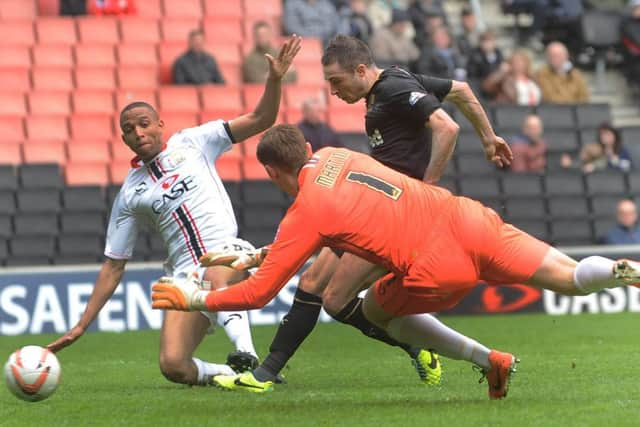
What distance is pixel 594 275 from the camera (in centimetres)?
785

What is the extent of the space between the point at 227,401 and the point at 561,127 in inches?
485

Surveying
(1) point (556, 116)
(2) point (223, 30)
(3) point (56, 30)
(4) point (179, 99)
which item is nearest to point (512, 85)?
(1) point (556, 116)

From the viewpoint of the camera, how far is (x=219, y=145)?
394 inches

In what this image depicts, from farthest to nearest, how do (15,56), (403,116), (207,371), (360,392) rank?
(15,56)
(207,371)
(360,392)
(403,116)

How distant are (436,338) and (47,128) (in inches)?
441

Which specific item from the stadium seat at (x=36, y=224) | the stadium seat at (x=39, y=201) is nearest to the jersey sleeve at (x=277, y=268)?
the stadium seat at (x=36, y=224)

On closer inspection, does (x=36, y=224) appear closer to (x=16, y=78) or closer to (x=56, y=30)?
(x=16, y=78)

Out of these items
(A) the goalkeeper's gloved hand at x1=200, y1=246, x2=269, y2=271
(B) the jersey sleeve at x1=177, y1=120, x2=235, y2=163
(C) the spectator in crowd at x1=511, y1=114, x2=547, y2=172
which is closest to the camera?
(A) the goalkeeper's gloved hand at x1=200, y1=246, x2=269, y2=271

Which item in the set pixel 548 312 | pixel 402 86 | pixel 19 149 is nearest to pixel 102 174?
pixel 19 149

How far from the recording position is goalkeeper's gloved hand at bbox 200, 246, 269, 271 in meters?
8.04

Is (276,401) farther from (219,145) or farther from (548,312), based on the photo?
(548,312)

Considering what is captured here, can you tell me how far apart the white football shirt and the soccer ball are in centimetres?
135

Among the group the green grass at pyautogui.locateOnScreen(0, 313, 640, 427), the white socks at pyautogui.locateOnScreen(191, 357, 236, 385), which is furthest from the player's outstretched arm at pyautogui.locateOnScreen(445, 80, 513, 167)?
the white socks at pyautogui.locateOnScreen(191, 357, 236, 385)

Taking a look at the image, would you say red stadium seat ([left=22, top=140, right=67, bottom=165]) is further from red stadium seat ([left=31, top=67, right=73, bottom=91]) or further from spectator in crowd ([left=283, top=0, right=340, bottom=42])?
spectator in crowd ([left=283, top=0, right=340, bottom=42])
